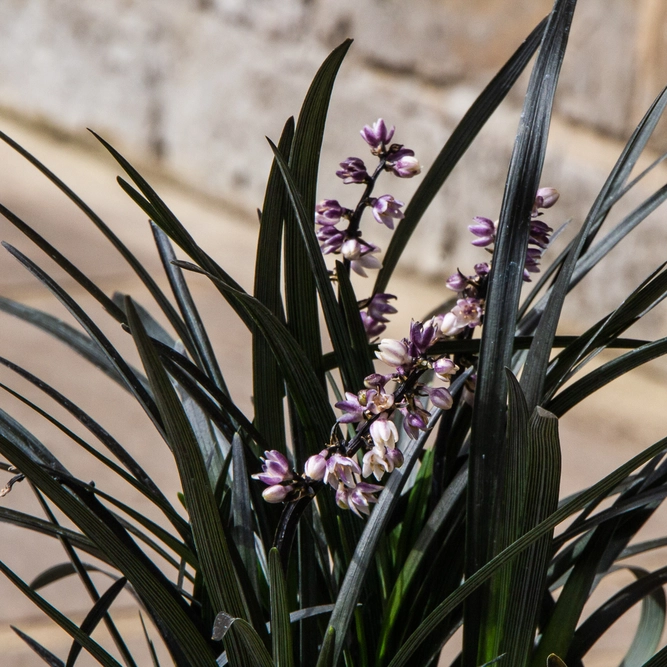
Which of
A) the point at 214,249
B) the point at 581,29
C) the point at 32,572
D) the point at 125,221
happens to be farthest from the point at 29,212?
the point at 581,29

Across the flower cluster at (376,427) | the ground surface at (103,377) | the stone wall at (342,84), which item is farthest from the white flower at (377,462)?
the stone wall at (342,84)

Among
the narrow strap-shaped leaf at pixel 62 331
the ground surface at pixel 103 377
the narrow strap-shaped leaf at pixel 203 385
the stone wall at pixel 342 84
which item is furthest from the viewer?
the stone wall at pixel 342 84

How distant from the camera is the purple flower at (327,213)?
42cm

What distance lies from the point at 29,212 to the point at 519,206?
1.86 m

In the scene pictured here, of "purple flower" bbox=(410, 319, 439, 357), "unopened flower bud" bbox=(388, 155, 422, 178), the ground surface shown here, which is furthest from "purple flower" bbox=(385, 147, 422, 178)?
the ground surface

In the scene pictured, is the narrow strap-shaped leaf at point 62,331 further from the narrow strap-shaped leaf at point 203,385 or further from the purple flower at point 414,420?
the purple flower at point 414,420

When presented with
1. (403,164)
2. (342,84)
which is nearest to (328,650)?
(403,164)

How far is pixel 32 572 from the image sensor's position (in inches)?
42.6

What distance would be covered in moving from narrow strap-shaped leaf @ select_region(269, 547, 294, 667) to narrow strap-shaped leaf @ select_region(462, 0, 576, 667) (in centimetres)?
10

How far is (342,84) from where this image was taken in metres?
2.02

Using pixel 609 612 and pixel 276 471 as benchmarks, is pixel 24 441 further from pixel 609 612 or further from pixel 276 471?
pixel 609 612

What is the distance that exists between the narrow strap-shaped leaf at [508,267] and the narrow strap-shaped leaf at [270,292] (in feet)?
0.31

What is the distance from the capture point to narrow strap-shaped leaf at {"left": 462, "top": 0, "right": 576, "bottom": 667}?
368mm

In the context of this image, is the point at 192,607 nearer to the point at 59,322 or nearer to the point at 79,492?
the point at 79,492
